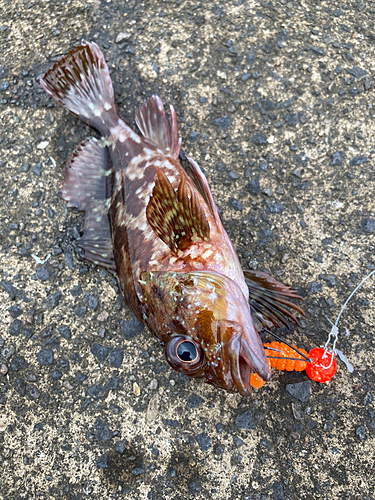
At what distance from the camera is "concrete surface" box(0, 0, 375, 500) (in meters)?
2.78

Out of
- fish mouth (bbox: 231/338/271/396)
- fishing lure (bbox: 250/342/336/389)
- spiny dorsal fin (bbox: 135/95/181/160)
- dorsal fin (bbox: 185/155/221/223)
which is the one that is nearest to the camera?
fish mouth (bbox: 231/338/271/396)

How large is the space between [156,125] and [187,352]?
202cm

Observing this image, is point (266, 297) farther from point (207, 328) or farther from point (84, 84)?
point (84, 84)

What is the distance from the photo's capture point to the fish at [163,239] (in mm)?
2264

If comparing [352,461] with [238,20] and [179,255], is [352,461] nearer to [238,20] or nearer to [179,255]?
[179,255]

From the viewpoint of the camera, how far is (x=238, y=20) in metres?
3.85

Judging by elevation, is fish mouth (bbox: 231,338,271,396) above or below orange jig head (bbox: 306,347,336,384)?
above

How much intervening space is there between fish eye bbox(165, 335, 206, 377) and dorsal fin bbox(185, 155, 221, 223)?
961 millimetres

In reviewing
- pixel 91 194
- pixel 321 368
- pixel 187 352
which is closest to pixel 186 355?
pixel 187 352

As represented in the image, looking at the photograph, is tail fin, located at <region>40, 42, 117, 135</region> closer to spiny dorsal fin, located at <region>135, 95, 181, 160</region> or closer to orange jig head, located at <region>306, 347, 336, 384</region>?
spiny dorsal fin, located at <region>135, 95, 181, 160</region>

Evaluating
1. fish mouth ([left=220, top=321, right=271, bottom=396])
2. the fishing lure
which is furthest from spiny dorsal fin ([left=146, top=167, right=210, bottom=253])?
the fishing lure

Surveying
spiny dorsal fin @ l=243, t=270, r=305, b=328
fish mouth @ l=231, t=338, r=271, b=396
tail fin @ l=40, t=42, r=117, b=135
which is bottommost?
spiny dorsal fin @ l=243, t=270, r=305, b=328

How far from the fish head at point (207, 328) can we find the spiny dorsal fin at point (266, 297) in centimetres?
50

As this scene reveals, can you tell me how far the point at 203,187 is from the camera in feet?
9.55
